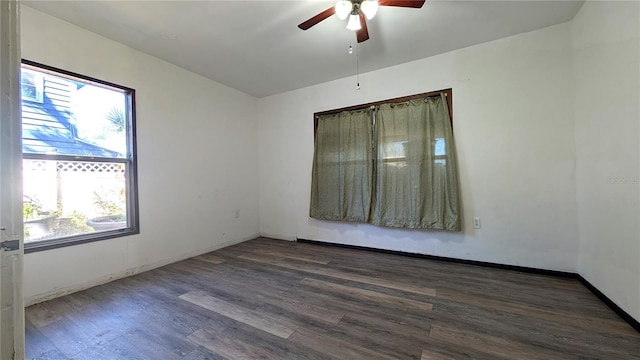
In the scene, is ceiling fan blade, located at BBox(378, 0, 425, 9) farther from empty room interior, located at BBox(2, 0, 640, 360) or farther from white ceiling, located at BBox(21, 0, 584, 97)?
white ceiling, located at BBox(21, 0, 584, 97)

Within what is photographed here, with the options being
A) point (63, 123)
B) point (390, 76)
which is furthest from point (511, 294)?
point (63, 123)

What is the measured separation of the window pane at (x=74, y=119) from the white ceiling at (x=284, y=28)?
2.01 ft

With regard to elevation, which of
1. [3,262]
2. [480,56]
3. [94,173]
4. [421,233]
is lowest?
[421,233]

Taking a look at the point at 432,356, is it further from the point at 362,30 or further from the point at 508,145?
the point at 362,30

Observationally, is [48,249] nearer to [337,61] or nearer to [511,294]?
[337,61]

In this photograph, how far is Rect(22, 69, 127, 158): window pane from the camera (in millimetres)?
2186

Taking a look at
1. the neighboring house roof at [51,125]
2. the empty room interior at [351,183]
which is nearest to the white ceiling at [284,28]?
the empty room interior at [351,183]

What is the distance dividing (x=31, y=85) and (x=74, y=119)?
38 cm

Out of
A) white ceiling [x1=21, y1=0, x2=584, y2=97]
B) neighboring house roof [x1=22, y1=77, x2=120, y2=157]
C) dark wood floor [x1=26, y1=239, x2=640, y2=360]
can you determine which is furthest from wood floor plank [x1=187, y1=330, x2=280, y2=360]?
white ceiling [x1=21, y1=0, x2=584, y2=97]

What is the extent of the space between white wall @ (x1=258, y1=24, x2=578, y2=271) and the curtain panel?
173 millimetres

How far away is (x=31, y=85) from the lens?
2.19 metres

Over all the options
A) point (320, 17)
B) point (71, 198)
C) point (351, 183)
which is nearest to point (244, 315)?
point (71, 198)

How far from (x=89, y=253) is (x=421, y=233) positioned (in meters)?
3.78

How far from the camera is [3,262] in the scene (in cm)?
53
